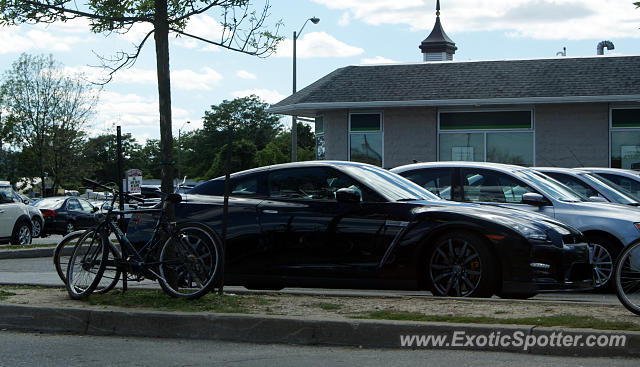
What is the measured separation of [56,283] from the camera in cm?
1098

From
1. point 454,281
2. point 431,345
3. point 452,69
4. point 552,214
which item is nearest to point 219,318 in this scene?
point 431,345

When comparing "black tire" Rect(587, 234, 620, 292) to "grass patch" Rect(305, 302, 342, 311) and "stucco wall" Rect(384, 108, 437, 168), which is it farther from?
"stucco wall" Rect(384, 108, 437, 168)

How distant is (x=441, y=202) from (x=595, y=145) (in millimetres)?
18076

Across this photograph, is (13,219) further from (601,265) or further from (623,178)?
(601,265)

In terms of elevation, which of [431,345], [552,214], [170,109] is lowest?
[431,345]

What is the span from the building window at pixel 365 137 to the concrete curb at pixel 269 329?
20.7m

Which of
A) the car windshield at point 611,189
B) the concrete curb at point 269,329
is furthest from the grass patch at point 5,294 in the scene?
the car windshield at point 611,189

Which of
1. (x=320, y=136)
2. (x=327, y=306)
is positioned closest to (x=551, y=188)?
(x=327, y=306)

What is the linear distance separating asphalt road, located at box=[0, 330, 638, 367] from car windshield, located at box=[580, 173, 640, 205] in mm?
6937

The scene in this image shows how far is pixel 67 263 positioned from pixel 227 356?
3009 mm

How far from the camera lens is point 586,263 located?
892 centimetres

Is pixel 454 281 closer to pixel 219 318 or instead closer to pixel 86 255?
pixel 219 318

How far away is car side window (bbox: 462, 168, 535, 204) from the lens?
10.8 meters

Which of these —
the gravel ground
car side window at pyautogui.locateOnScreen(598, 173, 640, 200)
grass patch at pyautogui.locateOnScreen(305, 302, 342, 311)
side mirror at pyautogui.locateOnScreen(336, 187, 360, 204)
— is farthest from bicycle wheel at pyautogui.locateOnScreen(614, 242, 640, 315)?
car side window at pyautogui.locateOnScreen(598, 173, 640, 200)
